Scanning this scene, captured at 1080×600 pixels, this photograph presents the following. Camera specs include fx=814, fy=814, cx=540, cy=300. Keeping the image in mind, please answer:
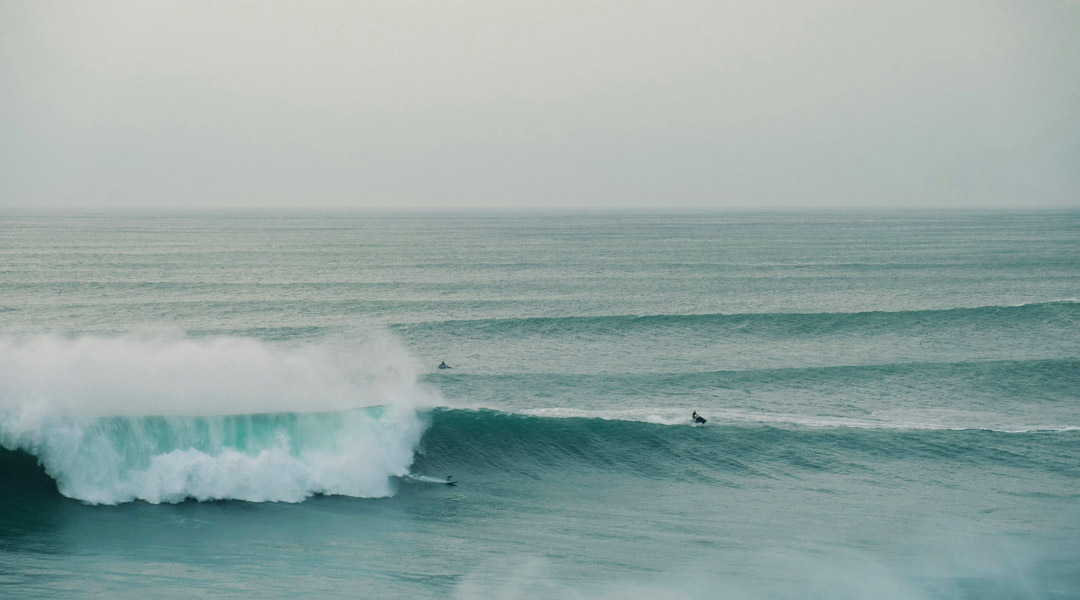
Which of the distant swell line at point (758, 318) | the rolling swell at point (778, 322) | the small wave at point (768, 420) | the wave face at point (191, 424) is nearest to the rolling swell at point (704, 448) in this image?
the small wave at point (768, 420)

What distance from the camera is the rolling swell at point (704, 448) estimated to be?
68.3ft

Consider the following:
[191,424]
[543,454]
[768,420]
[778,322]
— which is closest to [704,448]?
[768,420]

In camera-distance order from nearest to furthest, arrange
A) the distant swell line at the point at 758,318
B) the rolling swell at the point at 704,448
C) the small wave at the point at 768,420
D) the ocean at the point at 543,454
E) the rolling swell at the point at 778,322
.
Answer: the ocean at the point at 543,454
the rolling swell at the point at 704,448
the small wave at the point at 768,420
the rolling swell at the point at 778,322
the distant swell line at the point at 758,318

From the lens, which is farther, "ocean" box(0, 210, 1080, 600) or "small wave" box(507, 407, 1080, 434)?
"small wave" box(507, 407, 1080, 434)

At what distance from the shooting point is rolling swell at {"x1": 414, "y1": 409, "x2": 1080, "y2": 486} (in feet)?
68.3

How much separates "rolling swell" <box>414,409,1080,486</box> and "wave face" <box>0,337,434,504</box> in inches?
63.8

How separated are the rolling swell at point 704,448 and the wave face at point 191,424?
5.32 feet

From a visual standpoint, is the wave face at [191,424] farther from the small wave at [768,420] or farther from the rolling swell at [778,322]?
the rolling swell at [778,322]

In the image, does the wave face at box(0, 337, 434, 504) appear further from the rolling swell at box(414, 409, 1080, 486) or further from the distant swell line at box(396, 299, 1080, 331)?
Result: the distant swell line at box(396, 299, 1080, 331)

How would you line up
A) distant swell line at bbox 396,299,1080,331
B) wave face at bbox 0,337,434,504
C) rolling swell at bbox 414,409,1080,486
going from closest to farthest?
wave face at bbox 0,337,434,504 < rolling swell at bbox 414,409,1080,486 < distant swell line at bbox 396,299,1080,331

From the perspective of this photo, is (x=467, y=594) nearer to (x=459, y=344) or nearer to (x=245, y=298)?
(x=459, y=344)

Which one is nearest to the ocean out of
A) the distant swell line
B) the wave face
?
the wave face

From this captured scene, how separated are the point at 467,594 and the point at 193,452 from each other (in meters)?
8.13

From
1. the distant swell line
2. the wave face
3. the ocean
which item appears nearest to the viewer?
the ocean
